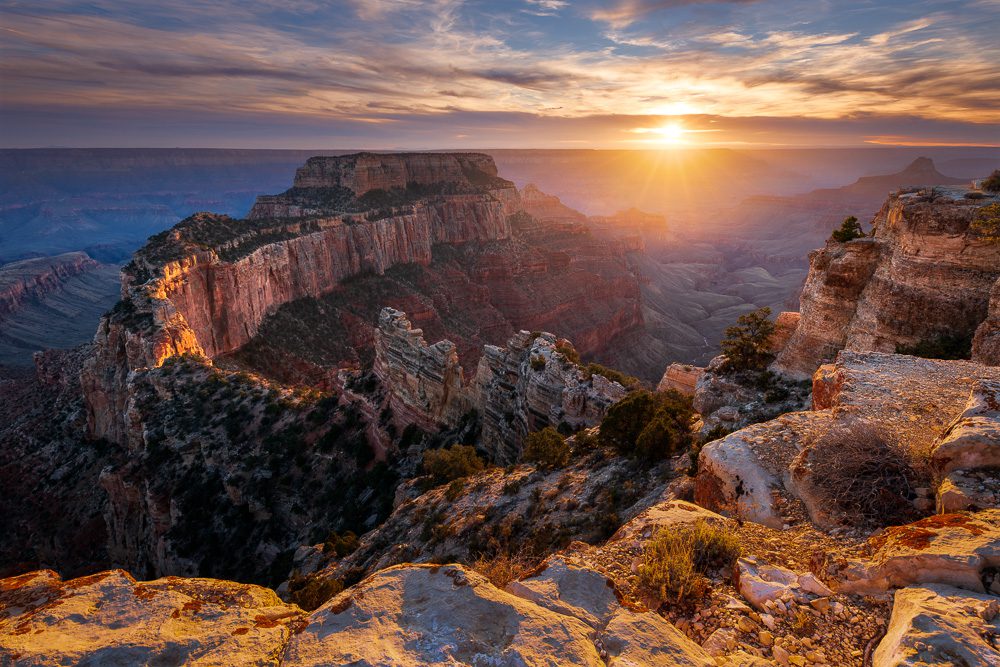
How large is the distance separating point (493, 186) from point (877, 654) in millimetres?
111293

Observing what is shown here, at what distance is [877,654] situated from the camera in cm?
589

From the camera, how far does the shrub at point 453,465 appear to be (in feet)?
76.2

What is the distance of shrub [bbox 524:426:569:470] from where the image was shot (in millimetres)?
19297

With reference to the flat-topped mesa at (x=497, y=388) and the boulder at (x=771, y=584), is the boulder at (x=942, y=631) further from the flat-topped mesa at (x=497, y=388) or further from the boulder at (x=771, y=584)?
the flat-topped mesa at (x=497, y=388)

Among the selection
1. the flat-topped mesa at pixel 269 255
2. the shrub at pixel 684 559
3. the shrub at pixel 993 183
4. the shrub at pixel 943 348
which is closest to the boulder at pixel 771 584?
the shrub at pixel 684 559

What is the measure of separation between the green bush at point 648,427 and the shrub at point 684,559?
6.96m

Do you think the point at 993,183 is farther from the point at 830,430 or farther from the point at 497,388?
the point at 497,388

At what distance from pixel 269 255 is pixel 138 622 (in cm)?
5527

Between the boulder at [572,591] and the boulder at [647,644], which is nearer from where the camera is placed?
the boulder at [647,644]

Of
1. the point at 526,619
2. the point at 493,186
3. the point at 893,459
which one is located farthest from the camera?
the point at 493,186

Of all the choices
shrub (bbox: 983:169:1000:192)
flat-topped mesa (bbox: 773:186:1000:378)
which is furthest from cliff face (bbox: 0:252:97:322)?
shrub (bbox: 983:169:1000:192)

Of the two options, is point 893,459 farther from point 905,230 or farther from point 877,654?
point 905,230

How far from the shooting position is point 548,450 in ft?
63.6

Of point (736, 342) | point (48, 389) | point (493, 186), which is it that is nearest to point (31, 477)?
point (48, 389)
